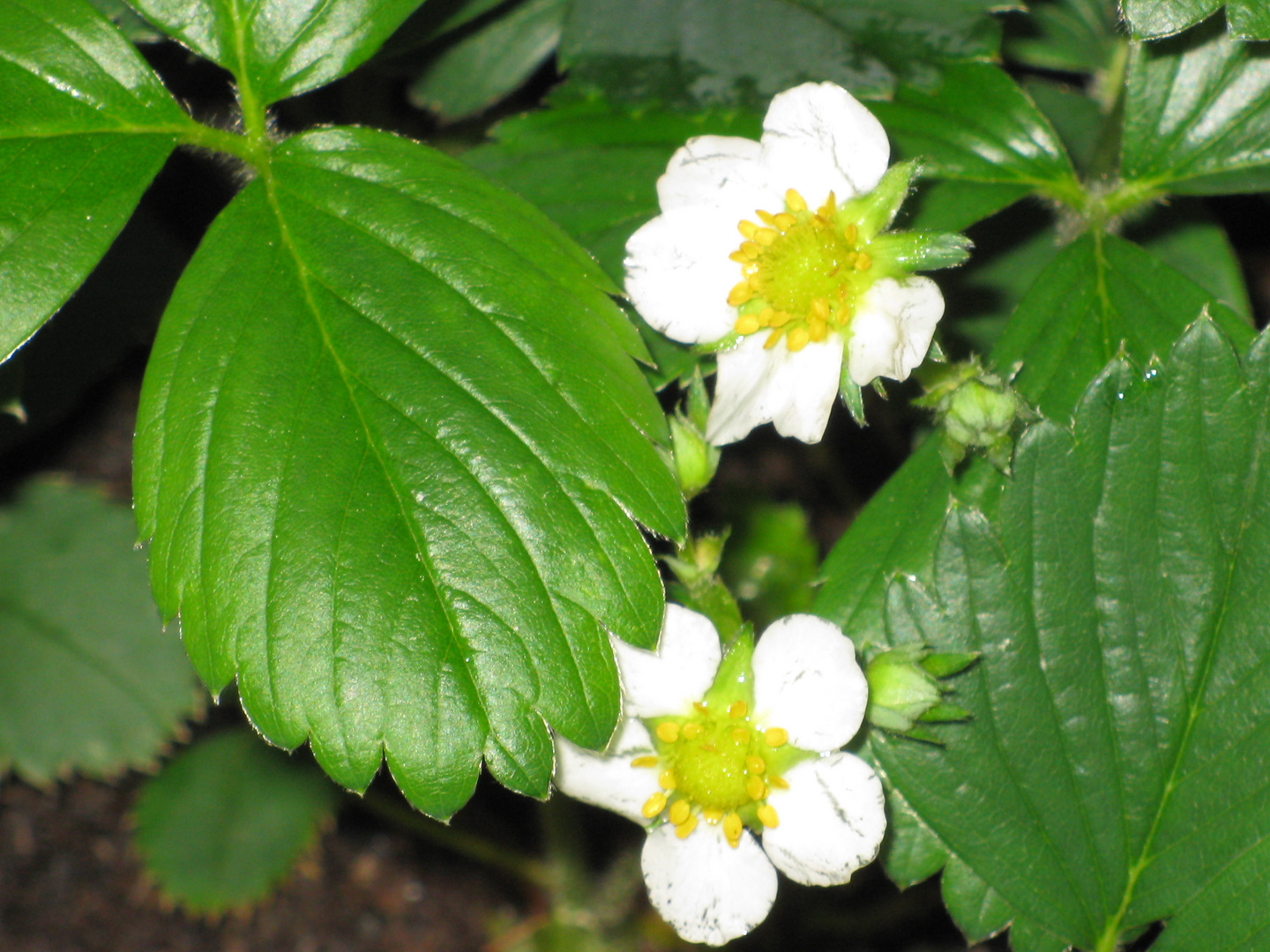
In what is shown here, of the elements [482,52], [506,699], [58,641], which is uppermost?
[482,52]

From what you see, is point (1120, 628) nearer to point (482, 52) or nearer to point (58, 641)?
point (482, 52)

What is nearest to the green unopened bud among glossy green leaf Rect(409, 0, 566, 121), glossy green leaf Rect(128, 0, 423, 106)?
glossy green leaf Rect(128, 0, 423, 106)

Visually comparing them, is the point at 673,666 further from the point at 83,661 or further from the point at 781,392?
the point at 83,661

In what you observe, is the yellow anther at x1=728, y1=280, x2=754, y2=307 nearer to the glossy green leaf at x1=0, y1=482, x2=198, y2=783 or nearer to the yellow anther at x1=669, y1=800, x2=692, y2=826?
the yellow anther at x1=669, y1=800, x2=692, y2=826

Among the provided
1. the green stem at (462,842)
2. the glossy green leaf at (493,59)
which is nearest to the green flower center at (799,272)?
the glossy green leaf at (493,59)

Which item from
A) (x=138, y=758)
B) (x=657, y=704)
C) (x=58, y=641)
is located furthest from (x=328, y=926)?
(x=657, y=704)

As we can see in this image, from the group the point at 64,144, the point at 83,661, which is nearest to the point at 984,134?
the point at 64,144
